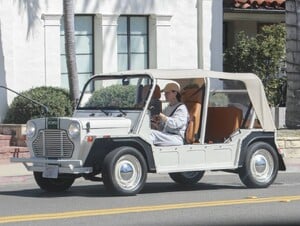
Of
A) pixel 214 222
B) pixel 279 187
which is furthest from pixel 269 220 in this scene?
pixel 279 187

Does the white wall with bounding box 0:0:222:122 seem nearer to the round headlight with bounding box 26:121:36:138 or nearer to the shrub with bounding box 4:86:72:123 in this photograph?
the shrub with bounding box 4:86:72:123

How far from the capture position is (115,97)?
13203mm

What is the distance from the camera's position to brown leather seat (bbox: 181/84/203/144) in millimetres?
13320

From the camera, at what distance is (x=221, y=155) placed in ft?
43.9

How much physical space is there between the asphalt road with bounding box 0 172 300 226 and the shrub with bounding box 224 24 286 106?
10026mm

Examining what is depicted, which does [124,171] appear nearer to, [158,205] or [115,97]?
[158,205]

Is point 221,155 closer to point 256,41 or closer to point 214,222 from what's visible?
point 214,222

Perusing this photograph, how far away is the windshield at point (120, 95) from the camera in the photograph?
13016 mm

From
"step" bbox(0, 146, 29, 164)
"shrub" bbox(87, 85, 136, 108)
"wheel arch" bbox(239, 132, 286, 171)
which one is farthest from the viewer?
"step" bbox(0, 146, 29, 164)

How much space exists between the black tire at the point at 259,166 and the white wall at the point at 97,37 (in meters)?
8.38

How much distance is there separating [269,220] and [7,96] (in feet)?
36.7

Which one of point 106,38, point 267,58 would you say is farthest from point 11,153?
point 267,58

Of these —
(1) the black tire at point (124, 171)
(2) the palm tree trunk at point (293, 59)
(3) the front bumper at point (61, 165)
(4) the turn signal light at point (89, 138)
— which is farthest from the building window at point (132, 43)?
(4) the turn signal light at point (89, 138)

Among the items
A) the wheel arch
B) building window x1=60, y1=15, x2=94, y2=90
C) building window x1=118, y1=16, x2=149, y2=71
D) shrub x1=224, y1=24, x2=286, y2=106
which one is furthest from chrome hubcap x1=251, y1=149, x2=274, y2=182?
shrub x1=224, y1=24, x2=286, y2=106
